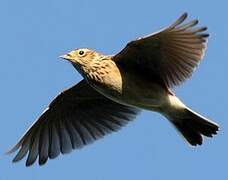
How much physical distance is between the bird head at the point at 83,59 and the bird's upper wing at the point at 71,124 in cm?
115

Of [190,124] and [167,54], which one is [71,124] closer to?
[190,124]

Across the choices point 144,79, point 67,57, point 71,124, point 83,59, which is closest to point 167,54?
point 144,79

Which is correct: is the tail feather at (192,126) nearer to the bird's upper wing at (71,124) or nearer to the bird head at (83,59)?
the bird's upper wing at (71,124)

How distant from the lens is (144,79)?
10250mm

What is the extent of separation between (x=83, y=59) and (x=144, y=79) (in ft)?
2.80

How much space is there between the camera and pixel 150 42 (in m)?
9.73

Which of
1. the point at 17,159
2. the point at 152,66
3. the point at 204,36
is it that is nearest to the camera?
the point at 204,36

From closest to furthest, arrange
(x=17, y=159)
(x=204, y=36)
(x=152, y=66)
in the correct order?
1. (x=204, y=36)
2. (x=152, y=66)
3. (x=17, y=159)

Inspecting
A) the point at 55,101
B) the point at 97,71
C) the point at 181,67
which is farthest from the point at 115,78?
the point at 55,101

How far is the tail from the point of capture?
33.5ft

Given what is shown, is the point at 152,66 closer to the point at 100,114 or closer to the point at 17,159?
the point at 100,114

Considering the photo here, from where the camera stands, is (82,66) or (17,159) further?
(17,159)

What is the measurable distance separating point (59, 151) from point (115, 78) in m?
1.95

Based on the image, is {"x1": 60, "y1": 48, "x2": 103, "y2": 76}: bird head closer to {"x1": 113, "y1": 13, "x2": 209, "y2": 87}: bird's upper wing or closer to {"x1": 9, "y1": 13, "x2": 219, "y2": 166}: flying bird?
{"x1": 9, "y1": 13, "x2": 219, "y2": 166}: flying bird
